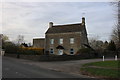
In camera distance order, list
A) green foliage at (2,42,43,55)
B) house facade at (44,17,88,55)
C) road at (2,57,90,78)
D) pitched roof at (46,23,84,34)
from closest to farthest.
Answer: road at (2,57,90,78)
green foliage at (2,42,43,55)
house facade at (44,17,88,55)
pitched roof at (46,23,84,34)

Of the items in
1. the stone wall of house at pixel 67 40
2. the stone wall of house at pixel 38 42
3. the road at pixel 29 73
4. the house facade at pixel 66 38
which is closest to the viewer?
the road at pixel 29 73

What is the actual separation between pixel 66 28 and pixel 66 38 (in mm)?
3217

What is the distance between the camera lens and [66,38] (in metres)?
56.6

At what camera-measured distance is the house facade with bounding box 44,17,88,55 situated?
5462cm

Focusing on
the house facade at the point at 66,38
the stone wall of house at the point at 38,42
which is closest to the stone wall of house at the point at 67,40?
the house facade at the point at 66,38

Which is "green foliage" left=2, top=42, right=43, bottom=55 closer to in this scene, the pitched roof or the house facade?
the house facade

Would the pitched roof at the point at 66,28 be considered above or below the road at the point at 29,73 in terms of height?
above

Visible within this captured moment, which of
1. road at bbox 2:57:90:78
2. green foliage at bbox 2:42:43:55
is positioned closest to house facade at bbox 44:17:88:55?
green foliage at bbox 2:42:43:55

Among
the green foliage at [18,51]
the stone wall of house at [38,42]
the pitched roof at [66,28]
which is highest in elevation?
the pitched roof at [66,28]

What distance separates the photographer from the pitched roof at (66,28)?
182ft

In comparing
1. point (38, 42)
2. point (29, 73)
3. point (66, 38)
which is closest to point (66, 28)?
point (66, 38)

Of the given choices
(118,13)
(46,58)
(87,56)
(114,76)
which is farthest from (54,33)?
(114,76)

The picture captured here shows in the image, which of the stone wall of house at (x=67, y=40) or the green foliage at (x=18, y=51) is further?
the stone wall of house at (x=67, y=40)

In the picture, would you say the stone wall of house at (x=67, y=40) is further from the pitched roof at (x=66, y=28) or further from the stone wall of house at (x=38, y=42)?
the stone wall of house at (x=38, y=42)
